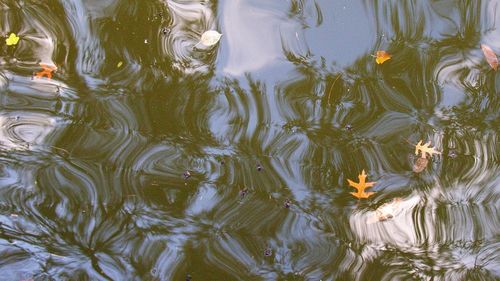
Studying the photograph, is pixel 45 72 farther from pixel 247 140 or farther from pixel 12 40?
pixel 247 140

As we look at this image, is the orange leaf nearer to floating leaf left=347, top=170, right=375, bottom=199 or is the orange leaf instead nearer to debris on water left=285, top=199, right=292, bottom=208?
floating leaf left=347, top=170, right=375, bottom=199

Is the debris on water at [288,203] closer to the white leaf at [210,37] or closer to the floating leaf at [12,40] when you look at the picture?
the white leaf at [210,37]

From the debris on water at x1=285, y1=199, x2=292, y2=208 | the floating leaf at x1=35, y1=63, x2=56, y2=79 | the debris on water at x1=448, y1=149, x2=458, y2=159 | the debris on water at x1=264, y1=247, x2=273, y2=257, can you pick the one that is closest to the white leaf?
the floating leaf at x1=35, y1=63, x2=56, y2=79

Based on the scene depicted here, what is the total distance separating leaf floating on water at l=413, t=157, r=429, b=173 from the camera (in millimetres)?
2936

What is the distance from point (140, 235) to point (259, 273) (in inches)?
27.5

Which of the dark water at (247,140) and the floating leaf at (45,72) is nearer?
the dark water at (247,140)

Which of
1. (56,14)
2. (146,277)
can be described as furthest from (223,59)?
(146,277)

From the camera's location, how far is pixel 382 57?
124 inches

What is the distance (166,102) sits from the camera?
3105 millimetres

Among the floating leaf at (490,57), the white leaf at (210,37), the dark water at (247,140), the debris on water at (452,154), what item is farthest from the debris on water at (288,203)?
the floating leaf at (490,57)

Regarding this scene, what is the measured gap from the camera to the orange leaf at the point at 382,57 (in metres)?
3.16

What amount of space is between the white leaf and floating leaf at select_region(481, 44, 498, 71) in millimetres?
1611

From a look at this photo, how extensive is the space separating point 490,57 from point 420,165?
828 mm

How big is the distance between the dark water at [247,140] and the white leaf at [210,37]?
0.04m
